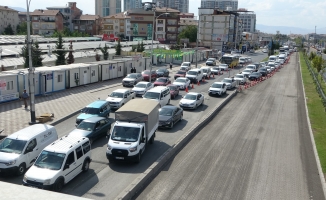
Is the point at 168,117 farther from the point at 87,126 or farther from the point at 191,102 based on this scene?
the point at 191,102

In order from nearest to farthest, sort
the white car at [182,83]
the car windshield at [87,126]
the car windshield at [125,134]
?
the car windshield at [125,134], the car windshield at [87,126], the white car at [182,83]

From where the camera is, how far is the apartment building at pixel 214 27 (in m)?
112

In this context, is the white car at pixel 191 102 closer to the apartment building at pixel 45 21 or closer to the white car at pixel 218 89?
the white car at pixel 218 89

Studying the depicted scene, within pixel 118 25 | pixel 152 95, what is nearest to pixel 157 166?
pixel 152 95

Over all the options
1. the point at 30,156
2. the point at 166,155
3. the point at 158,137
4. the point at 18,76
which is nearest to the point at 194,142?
the point at 158,137

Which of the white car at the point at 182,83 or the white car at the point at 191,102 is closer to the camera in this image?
the white car at the point at 191,102

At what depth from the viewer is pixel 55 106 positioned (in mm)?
28078

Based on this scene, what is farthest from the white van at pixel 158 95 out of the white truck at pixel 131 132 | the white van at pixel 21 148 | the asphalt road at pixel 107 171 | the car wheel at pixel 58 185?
the car wheel at pixel 58 185

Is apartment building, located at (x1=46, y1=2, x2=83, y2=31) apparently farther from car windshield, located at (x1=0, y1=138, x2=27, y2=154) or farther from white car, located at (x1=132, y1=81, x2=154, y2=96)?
car windshield, located at (x1=0, y1=138, x2=27, y2=154)

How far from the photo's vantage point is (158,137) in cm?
2133

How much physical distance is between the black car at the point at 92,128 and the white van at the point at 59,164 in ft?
11.2

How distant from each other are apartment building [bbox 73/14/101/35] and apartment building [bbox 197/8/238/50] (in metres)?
45.8

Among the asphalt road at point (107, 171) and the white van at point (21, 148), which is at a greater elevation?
the white van at point (21, 148)

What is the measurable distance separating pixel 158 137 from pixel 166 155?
3.98 m
